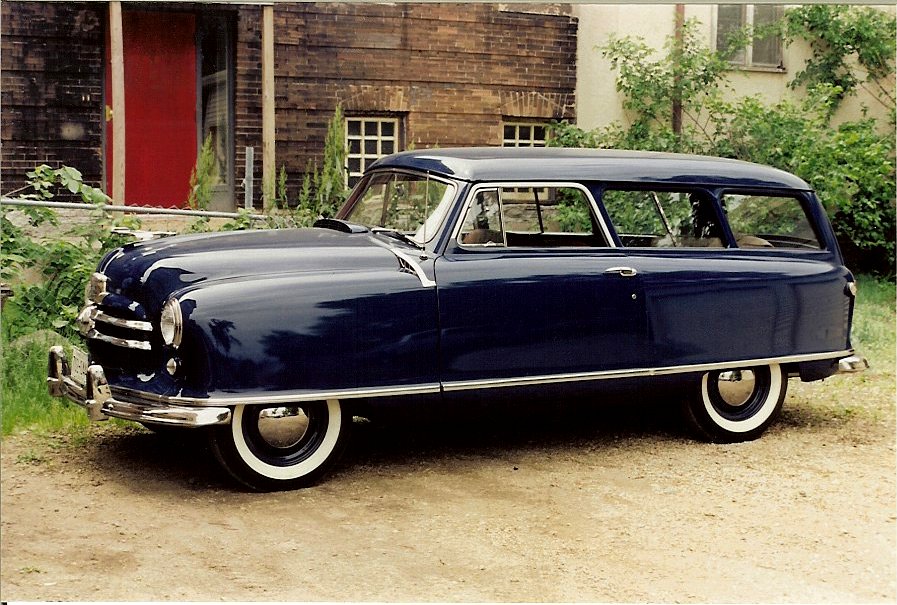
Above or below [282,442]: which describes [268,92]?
above

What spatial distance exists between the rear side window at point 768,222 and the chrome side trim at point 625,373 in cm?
61

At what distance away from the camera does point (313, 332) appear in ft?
15.2

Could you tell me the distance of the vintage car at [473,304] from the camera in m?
4.59

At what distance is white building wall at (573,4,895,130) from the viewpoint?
10734 mm

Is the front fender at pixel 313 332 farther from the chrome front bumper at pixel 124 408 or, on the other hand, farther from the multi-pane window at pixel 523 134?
the multi-pane window at pixel 523 134

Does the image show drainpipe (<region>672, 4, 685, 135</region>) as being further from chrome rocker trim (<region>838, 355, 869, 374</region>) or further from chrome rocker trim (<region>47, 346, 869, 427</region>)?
chrome rocker trim (<region>47, 346, 869, 427</region>)

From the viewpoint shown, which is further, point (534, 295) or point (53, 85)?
point (53, 85)

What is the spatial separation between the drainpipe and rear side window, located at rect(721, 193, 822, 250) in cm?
512

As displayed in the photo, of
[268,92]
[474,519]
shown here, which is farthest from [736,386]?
[268,92]

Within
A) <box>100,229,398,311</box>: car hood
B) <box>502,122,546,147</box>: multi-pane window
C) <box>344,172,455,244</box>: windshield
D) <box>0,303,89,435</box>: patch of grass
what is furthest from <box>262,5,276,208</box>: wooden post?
<box>100,229,398,311</box>: car hood

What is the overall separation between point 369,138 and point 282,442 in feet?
17.0

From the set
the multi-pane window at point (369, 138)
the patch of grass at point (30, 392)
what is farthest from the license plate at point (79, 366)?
the multi-pane window at point (369, 138)

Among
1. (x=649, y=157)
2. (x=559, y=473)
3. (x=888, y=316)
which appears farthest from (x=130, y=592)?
(x=888, y=316)

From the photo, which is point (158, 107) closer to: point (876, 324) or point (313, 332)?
point (313, 332)
